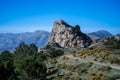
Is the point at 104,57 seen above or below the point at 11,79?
above

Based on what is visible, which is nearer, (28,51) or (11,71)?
(11,71)

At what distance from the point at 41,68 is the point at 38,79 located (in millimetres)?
3145

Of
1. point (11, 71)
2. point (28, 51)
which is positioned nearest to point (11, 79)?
point (11, 71)

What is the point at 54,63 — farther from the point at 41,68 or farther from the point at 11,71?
the point at 11,71

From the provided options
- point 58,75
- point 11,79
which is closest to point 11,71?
point 11,79

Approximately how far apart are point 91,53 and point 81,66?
43.7ft

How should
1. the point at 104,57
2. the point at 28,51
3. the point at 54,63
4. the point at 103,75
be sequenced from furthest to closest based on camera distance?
the point at 28,51 → the point at 54,63 → the point at 104,57 → the point at 103,75

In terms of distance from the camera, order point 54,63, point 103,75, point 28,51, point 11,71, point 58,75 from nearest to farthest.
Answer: point 103,75 < point 11,71 < point 58,75 < point 54,63 < point 28,51

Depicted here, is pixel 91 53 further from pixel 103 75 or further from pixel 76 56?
pixel 103 75

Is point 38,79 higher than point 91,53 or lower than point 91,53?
lower

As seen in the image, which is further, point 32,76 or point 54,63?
point 54,63

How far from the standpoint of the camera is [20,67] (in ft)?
204

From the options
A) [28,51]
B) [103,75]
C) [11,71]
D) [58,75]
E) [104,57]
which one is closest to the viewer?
[103,75]

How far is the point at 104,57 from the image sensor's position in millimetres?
64812
